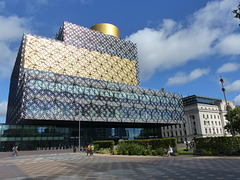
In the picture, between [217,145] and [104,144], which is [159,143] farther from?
[104,144]

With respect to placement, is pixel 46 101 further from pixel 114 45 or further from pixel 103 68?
pixel 114 45

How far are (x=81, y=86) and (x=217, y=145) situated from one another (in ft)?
156

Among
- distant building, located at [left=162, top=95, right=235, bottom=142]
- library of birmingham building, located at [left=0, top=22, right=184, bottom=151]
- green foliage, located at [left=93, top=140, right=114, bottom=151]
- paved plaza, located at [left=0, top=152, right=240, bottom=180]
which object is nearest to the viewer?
paved plaza, located at [left=0, top=152, right=240, bottom=180]

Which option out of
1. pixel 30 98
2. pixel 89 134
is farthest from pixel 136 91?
pixel 30 98

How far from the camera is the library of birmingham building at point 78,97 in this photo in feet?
177

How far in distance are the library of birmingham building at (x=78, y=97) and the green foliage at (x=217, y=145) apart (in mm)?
27042

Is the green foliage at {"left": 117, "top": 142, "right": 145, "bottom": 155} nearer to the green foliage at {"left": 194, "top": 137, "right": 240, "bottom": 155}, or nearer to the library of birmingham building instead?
the green foliage at {"left": 194, "top": 137, "right": 240, "bottom": 155}

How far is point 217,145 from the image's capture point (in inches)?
868

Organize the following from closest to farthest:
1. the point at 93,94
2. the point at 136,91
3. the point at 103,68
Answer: the point at 93,94 < the point at 136,91 < the point at 103,68

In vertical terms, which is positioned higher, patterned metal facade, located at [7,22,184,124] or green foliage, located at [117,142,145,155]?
patterned metal facade, located at [7,22,184,124]

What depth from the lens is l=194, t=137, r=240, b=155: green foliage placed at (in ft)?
69.3

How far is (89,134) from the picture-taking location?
6775 cm

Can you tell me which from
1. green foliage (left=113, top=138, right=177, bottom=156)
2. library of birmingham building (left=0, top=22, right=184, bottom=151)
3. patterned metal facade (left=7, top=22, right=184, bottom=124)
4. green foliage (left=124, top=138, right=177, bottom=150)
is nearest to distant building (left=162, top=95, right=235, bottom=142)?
patterned metal facade (left=7, top=22, right=184, bottom=124)

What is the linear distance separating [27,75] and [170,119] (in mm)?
56319
